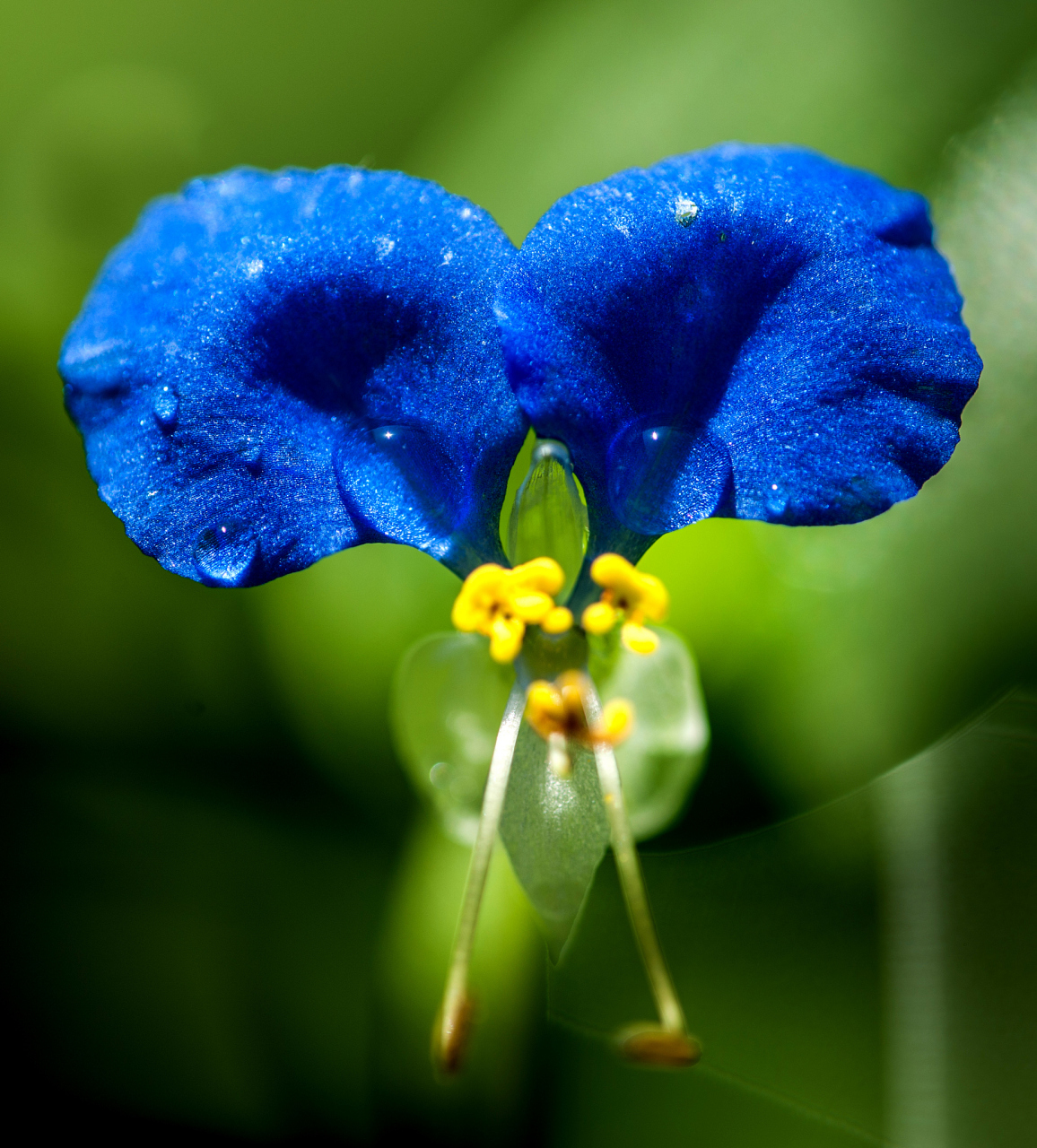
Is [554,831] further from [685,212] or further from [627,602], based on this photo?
[685,212]

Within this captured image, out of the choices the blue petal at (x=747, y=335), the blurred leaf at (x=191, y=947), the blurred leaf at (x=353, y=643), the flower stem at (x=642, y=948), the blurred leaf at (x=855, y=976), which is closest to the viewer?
the flower stem at (x=642, y=948)

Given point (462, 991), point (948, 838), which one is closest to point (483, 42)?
point (948, 838)

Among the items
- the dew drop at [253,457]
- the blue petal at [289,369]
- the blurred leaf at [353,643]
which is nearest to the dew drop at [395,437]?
the blue petal at [289,369]

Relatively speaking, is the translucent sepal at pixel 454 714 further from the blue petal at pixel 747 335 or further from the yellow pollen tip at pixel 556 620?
the blue petal at pixel 747 335

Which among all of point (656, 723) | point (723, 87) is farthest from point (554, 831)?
point (723, 87)

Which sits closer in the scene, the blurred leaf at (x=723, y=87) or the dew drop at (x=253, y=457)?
the dew drop at (x=253, y=457)

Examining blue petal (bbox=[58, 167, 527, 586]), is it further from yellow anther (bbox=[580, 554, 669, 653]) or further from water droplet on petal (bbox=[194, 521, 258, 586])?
yellow anther (bbox=[580, 554, 669, 653])
